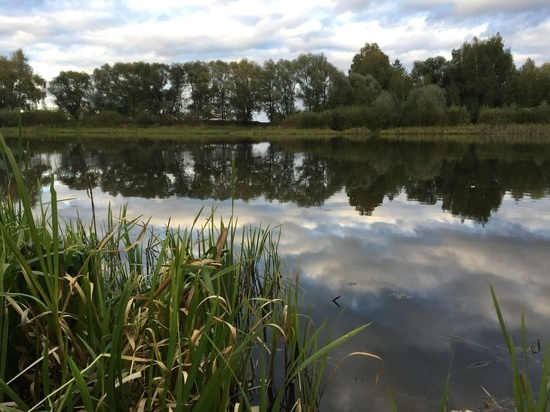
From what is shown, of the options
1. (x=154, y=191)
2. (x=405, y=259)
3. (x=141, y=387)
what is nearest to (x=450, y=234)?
(x=405, y=259)

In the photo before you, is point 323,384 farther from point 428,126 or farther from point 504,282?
point 428,126

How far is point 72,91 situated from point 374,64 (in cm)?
4258

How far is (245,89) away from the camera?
5544 cm

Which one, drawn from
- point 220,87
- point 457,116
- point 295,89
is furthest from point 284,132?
point 457,116

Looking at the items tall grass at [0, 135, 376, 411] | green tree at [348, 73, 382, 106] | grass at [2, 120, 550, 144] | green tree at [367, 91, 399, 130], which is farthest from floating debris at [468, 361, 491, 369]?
green tree at [348, 73, 382, 106]

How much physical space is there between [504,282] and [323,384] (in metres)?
2.91

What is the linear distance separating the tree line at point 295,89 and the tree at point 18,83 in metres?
0.12

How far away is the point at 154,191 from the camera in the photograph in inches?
450

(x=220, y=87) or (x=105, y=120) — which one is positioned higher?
(x=220, y=87)

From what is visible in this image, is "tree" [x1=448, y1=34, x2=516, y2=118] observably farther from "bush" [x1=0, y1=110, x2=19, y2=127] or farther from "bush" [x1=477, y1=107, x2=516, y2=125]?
"bush" [x1=0, y1=110, x2=19, y2=127]

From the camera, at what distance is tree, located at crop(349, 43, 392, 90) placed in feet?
189

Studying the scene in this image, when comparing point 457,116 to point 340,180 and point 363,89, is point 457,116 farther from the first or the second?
point 340,180

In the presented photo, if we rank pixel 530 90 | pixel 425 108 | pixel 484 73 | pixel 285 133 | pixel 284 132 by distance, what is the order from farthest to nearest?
1. pixel 484 73
2. pixel 284 132
3. pixel 285 133
4. pixel 530 90
5. pixel 425 108

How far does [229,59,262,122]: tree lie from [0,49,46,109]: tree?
25.4 metres
